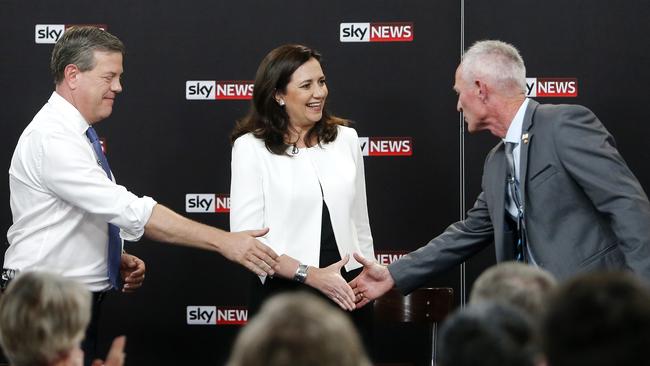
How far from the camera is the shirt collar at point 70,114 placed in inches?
146

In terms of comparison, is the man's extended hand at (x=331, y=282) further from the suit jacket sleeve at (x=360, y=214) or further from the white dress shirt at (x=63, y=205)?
the white dress shirt at (x=63, y=205)

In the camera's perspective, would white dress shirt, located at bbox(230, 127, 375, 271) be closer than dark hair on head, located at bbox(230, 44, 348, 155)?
Yes

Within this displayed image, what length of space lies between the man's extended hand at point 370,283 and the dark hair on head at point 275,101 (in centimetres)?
60

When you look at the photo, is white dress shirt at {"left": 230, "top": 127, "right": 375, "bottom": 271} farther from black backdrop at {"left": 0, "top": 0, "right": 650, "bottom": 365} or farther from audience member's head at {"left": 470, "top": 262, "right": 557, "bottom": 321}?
audience member's head at {"left": 470, "top": 262, "right": 557, "bottom": 321}

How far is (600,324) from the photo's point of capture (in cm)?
141

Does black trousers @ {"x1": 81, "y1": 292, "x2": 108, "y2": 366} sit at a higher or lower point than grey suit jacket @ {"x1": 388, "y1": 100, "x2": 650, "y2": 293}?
lower

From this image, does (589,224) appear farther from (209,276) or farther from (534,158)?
(209,276)

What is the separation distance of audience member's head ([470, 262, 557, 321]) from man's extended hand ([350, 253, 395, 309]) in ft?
6.24

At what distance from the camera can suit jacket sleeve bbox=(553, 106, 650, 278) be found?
3.17 meters

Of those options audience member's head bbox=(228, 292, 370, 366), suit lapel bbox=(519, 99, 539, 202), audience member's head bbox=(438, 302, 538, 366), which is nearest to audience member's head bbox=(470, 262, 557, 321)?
audience member's head bbox=(438, 302, 538, 366)

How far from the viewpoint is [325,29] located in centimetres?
520

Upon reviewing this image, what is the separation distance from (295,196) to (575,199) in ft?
3.86

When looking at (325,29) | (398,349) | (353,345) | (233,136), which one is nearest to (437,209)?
(398,349)

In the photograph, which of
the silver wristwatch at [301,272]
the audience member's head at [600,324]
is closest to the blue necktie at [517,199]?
the silver wristwatch at [301,272]
